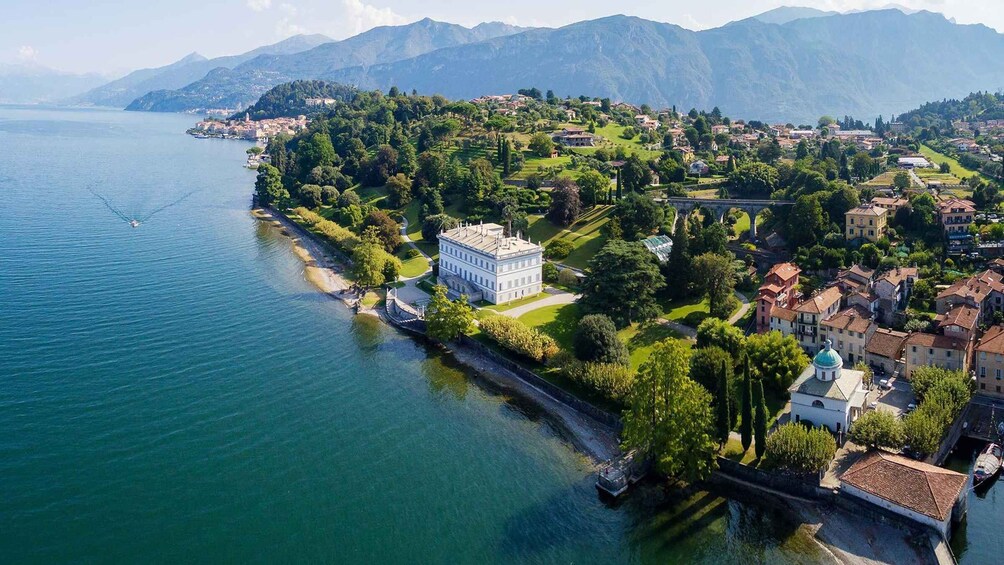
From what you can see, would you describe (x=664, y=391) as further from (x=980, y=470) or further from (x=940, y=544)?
(x=980, y=470)

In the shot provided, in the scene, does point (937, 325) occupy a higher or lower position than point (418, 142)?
lower

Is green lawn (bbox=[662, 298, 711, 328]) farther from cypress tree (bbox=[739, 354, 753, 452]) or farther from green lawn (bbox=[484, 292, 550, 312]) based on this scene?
cypress tree (bbox=[739, 354, 753, 452])

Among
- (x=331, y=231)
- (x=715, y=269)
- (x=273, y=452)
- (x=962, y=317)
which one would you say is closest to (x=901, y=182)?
(x=715, y=269)

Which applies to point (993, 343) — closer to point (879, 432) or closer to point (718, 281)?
point (879, 432)

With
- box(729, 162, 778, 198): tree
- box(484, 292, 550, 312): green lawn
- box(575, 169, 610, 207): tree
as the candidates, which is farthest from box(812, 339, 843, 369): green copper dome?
box(729, 162, 778, 198): tree

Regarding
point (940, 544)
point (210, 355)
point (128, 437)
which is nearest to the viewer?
point (940, 544)

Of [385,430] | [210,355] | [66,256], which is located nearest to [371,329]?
[210,355]

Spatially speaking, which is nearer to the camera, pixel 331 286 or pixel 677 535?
pixel 677 535
